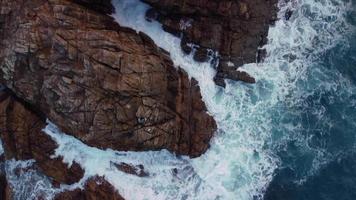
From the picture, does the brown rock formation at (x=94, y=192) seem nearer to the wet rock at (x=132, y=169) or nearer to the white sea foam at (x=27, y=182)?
the white sea foam at (x=27, y=182)

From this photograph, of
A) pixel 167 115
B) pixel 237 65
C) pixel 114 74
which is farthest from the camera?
pixel 237 65

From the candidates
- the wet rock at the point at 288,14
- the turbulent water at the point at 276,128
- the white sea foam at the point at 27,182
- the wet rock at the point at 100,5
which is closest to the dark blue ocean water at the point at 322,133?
the turbulent water at the point at 276,128

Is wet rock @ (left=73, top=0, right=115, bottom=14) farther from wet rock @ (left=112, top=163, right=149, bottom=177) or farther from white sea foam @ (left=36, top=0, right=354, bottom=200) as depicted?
wet rock @ (left=112, top=163, right=149, bottom=177)

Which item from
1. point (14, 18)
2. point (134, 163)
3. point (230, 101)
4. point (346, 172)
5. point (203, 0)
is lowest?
point (134, 163)

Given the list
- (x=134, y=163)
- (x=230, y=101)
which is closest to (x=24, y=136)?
(x=134, y=163)

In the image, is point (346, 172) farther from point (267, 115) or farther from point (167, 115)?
point (167, 115)

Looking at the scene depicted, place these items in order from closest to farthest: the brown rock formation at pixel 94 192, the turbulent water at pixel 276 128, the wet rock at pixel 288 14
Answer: the brown rock formation at pixel 94 192 → the turbulent water at pixel 276 128 → the wet rock at pixel 288 14
